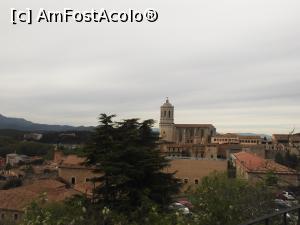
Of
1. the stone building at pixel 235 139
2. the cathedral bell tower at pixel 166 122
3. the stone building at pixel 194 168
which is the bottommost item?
the stone building at pixel 194 168

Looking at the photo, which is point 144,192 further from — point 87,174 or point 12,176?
→ point 12,176

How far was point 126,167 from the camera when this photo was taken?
14180mm

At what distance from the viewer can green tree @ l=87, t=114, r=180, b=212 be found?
13992mm

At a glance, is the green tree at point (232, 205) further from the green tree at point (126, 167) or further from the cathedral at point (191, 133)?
the cathedral at point (191, 133)

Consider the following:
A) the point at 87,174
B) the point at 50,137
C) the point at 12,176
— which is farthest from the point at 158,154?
the point at 50,137

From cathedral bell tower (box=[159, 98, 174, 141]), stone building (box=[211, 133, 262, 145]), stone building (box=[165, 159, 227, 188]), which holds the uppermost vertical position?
cathedral bell tower (box=[159, 98, 174, 141])

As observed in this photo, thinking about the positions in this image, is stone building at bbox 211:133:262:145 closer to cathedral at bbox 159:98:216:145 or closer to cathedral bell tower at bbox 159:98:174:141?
cathedral at bbox 159:98:216:145

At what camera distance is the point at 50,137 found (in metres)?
118

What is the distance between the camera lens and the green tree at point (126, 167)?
14.0 metres

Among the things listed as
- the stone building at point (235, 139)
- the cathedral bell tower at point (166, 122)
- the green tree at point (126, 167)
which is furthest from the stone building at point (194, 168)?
the stone building at point (235, 139)

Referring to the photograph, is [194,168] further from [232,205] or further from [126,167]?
[232,205]

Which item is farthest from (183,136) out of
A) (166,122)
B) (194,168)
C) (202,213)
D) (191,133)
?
(202,213)

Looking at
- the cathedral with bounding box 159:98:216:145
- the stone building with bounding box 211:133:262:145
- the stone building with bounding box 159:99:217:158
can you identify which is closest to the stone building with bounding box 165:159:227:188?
the stone building with bounding box 159:99:217:158

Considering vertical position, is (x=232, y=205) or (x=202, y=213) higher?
(x=232, y=205)
